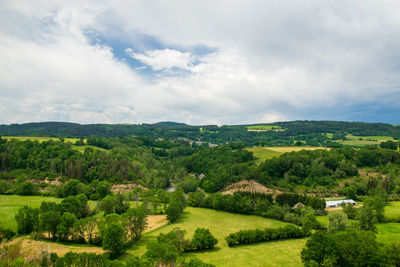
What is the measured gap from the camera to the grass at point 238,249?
37.2 metres

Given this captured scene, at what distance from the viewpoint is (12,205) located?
64750 millimetres

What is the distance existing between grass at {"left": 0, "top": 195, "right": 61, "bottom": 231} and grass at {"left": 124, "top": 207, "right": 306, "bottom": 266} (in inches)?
1305

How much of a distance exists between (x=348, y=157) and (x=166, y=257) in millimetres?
102346

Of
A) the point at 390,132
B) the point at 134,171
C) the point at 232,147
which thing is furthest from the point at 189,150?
the point at 390,132

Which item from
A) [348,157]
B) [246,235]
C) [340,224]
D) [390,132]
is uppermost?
[390,132]

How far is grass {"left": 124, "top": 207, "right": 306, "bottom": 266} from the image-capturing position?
37.2 m

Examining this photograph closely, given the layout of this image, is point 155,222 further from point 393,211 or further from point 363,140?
point 363,140

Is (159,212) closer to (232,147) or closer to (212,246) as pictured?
(212,246)

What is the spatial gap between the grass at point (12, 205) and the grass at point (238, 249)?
33149 mm

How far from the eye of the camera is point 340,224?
42781mm

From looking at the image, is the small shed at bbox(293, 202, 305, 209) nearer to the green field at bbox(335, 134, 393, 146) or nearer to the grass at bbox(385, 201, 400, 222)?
the grass at bbox(385, 201, 400, 222)

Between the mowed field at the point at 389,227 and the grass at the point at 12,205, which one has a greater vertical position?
the mowed field at the point at 389,227

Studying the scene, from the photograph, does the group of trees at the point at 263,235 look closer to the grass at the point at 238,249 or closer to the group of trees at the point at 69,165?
the grass at the point at 238,249

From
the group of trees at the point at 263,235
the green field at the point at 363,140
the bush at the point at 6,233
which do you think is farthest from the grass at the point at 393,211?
the green field at the point at 363,140
